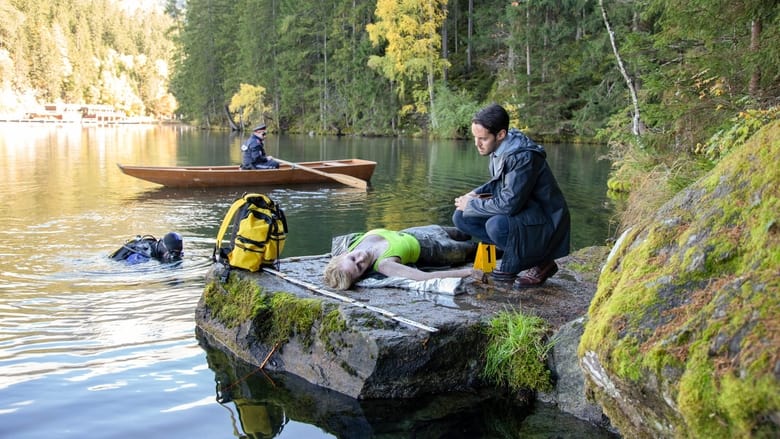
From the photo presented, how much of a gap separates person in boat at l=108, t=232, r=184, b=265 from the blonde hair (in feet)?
11.7

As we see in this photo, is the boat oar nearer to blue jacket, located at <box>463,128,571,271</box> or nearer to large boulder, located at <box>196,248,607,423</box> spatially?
large boulder, located at <box>196,248,607,423</box>

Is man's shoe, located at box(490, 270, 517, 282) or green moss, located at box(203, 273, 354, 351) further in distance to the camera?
man's shoe, located at box(490, 270, 517, 282)

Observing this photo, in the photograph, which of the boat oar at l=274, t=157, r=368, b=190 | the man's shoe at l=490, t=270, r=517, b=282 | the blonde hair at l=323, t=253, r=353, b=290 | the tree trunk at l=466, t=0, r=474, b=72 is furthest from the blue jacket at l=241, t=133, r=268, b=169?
the tree trunk at l=466, t=0, r=474, b=72

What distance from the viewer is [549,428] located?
3604 mm

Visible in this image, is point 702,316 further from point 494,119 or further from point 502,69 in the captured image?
point 502,69

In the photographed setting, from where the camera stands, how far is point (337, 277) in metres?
4.68

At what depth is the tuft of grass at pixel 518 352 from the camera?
3.85 m

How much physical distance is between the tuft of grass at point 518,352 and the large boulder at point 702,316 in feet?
2.67

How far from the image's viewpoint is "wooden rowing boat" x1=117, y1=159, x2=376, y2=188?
46.4 ft

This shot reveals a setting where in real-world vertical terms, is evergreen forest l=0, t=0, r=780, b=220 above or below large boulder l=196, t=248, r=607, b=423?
above

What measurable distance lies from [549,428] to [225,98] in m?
56.0

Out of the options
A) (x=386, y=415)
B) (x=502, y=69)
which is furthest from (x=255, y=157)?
(x=502, y=69)

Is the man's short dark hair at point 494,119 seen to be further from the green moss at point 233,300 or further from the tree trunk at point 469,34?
the tree trunk at point 469,34

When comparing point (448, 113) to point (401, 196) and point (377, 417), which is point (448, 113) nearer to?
point (401, 196)
